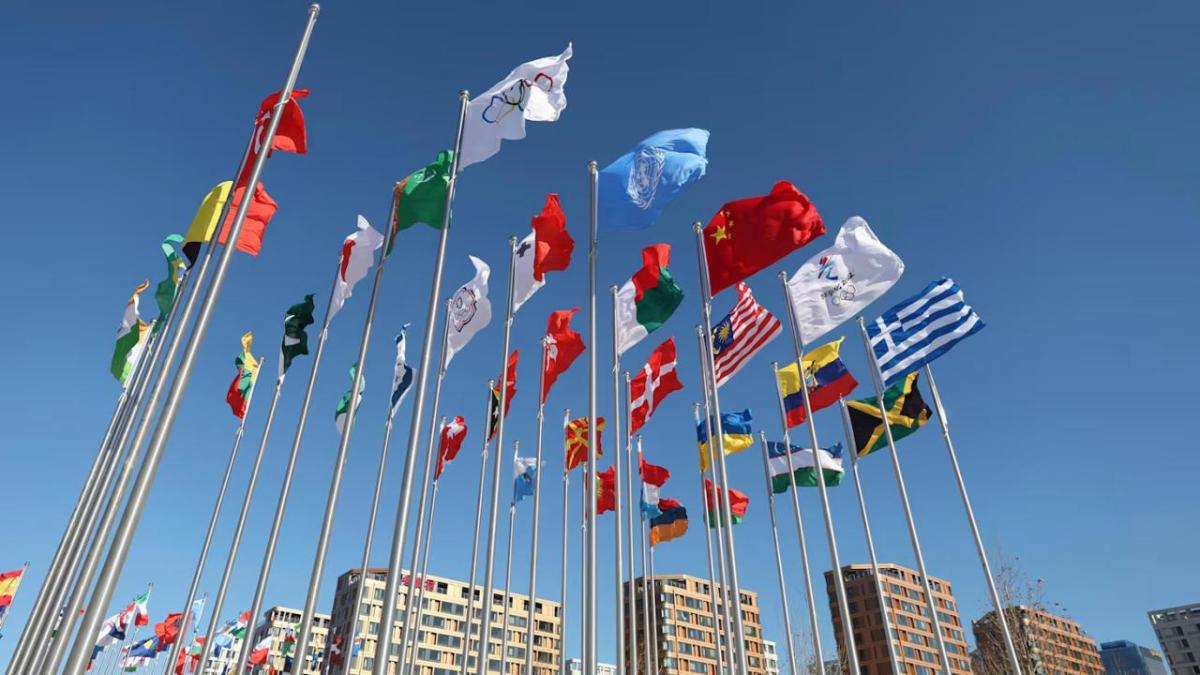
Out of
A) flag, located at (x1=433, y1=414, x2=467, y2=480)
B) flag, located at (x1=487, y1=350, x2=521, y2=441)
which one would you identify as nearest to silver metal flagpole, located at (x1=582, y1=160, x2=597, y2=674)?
flag, located at (x1=487, y1=350, x2=521, y2=441)

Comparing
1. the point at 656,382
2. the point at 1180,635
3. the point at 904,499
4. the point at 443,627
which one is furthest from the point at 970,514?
the point at 1180,635

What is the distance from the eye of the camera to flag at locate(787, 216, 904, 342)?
55.7 feet

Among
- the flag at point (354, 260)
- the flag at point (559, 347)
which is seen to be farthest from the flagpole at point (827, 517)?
the flag at point (354, 260)

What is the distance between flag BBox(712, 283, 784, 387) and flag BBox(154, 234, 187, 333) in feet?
43.7

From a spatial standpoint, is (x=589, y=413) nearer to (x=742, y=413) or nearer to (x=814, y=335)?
(x=814, y=335)

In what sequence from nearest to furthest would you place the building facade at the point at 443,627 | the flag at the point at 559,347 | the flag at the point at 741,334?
1. the flag at the point at 741,334
2. the flag at the point at 559,347
3. the building facade at the point at 443,627

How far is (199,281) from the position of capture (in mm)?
11375

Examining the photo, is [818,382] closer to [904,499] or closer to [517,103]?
[904,499]

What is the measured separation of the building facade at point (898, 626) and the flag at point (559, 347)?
347ft

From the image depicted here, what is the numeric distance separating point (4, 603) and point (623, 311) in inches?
1318

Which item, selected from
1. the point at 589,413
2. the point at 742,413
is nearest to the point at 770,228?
the point at 589,413

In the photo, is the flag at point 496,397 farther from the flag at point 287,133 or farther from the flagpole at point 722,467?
the flag at point 287,133

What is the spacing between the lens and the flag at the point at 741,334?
58.4 feet

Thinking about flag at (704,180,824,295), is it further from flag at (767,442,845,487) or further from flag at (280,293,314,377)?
flag at (280,293,314,377)
